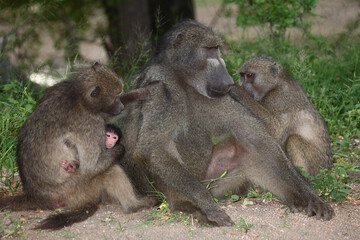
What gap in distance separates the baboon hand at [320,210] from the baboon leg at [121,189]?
111cm

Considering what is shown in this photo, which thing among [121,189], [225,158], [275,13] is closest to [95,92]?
[121,189]

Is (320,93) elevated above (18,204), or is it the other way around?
(18,204)

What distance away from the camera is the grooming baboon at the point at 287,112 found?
380 centimetres

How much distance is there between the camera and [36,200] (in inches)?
130

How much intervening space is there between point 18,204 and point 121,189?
2.31 feet

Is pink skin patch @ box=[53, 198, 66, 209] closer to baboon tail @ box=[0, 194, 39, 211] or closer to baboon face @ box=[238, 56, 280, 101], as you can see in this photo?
baboon tail @ box=[0, 194, 39, 211]

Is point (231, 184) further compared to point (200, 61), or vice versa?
point (231, 184)

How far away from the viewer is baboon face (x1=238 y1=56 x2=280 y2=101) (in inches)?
156

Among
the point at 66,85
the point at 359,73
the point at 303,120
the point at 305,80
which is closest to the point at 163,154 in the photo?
the point at 66,85

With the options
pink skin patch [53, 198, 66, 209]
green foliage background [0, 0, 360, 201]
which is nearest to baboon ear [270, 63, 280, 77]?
green foliage background [0, 0, 360, 201]

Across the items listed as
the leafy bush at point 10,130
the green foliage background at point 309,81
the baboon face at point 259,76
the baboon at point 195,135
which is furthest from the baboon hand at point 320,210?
the leafy bush at point 10,130

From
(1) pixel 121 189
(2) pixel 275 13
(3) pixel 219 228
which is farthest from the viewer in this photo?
(2) pixel 275 13

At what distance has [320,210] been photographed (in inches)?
125

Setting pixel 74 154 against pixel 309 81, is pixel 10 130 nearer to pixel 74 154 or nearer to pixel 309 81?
pixel 74 154
